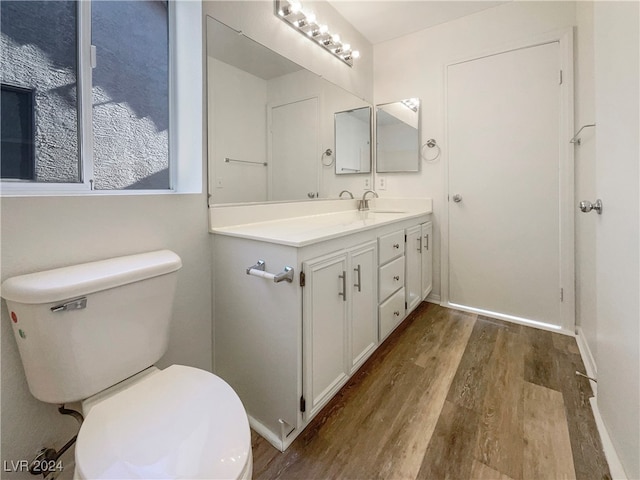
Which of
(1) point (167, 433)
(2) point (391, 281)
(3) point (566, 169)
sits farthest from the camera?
(3) point (566, 169)

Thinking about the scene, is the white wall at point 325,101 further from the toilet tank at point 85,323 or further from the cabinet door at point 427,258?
the toilet tank at point 85,323

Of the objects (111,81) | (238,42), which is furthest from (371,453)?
(238,42)

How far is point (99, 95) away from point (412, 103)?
229 centimetres

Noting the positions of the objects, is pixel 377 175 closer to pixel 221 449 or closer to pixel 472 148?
pixel 472 148

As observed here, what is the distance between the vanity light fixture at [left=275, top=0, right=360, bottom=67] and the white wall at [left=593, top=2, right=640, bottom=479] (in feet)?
4.77

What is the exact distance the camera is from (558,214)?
2.13m

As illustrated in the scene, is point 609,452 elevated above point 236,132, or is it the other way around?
point 236,132

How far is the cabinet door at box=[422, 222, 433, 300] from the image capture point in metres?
2.45

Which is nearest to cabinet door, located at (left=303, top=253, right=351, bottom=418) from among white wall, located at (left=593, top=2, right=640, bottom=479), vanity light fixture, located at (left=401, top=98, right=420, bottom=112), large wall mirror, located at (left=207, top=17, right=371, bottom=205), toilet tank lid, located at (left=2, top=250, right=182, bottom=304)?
toilet tank lid, located at (left=2, top=250, right=182, bottom=304)

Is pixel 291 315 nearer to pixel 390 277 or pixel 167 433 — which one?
pixel 167 433

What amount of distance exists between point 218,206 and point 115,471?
3.50ft

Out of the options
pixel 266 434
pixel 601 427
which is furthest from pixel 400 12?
pixel 266 434

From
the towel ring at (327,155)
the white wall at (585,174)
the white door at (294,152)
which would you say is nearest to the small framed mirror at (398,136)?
the towel ring at (327,155)

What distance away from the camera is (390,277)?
6.20 ft
